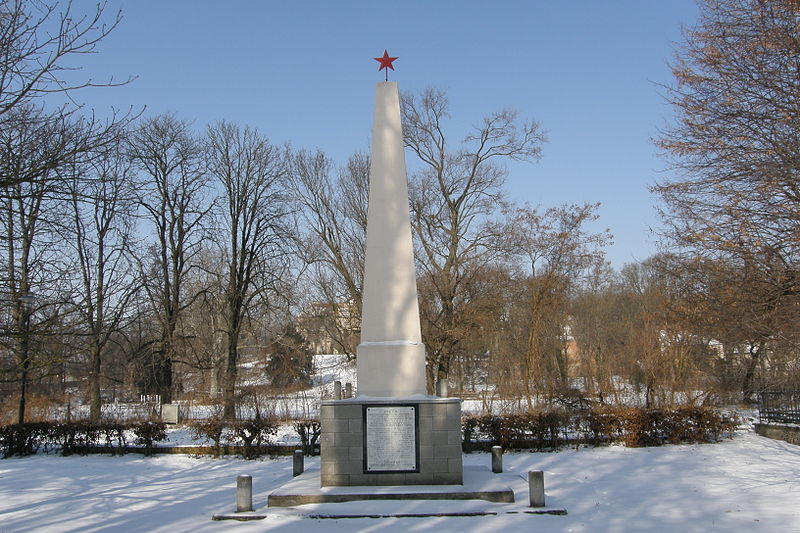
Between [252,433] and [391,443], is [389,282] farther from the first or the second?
[252,433]

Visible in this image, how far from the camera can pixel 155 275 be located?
25375 millimetres

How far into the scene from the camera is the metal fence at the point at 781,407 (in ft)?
53.6

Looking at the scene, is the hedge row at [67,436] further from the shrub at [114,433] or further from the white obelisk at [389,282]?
the white obelisk at [389,282]

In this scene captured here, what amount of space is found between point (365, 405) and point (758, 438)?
11945mm

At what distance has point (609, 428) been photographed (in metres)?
15.9

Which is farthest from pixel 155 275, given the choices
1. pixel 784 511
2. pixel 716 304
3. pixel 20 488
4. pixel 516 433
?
pixel 784 511

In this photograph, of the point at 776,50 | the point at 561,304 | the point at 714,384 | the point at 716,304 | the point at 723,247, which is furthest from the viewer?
the point at 561,304

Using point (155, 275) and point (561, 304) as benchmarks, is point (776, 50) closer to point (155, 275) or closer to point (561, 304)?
point (561, 304)

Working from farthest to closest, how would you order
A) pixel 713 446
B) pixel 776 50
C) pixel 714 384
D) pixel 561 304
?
pixel 561 304
pixel 714 384
pixel 713 446
pixel 776 50

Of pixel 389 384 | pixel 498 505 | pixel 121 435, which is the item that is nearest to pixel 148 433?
pixel 121 435

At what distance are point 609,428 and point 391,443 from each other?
8268mm

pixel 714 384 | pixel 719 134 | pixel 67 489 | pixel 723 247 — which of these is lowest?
pixel 67 489

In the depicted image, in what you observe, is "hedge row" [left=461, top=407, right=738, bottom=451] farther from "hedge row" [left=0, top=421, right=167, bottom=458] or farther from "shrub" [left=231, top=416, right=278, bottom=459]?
"hedge row" [left=0, top=421, right=167, bottom=458]

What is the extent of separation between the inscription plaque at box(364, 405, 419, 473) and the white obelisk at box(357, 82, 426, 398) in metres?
0.50
